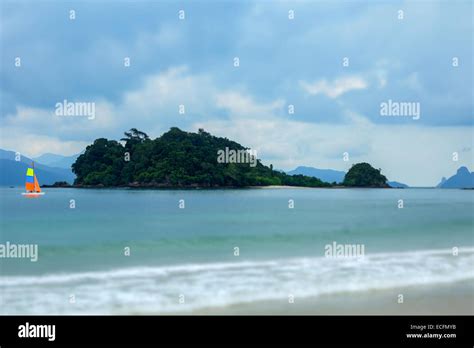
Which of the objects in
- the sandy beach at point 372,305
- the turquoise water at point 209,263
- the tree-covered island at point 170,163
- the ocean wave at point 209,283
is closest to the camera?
the sandy beach at point 372,305

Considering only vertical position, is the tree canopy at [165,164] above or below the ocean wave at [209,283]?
above

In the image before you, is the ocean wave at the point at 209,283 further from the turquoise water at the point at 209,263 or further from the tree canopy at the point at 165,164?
the tree canopy at the point at 165,164

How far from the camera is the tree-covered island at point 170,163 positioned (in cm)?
9212

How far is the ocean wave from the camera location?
11289 millimetres

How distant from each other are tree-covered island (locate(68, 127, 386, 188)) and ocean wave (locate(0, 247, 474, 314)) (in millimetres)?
76361

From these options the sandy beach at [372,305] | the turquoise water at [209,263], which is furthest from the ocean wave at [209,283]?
the sandy beach at [372,305]

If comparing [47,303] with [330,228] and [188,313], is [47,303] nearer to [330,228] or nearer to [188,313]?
[188,313]

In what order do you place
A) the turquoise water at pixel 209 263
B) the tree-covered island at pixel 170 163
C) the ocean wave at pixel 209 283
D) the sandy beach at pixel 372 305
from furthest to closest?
the tree-covered island at pixel 170 163 < the turquoise water at pixel 209 263 < the ocean wave at pixel 209 283 < the sandy beach at pixel 372 305

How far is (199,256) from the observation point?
61.3 ft

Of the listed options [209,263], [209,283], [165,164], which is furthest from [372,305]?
[165,164]

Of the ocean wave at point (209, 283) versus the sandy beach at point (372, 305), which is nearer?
the sandy beach at point (372, 305)

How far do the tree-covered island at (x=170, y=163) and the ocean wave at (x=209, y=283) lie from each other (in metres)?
76.4

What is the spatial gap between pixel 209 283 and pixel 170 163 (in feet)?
263

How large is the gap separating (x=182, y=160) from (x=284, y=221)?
59919mm
